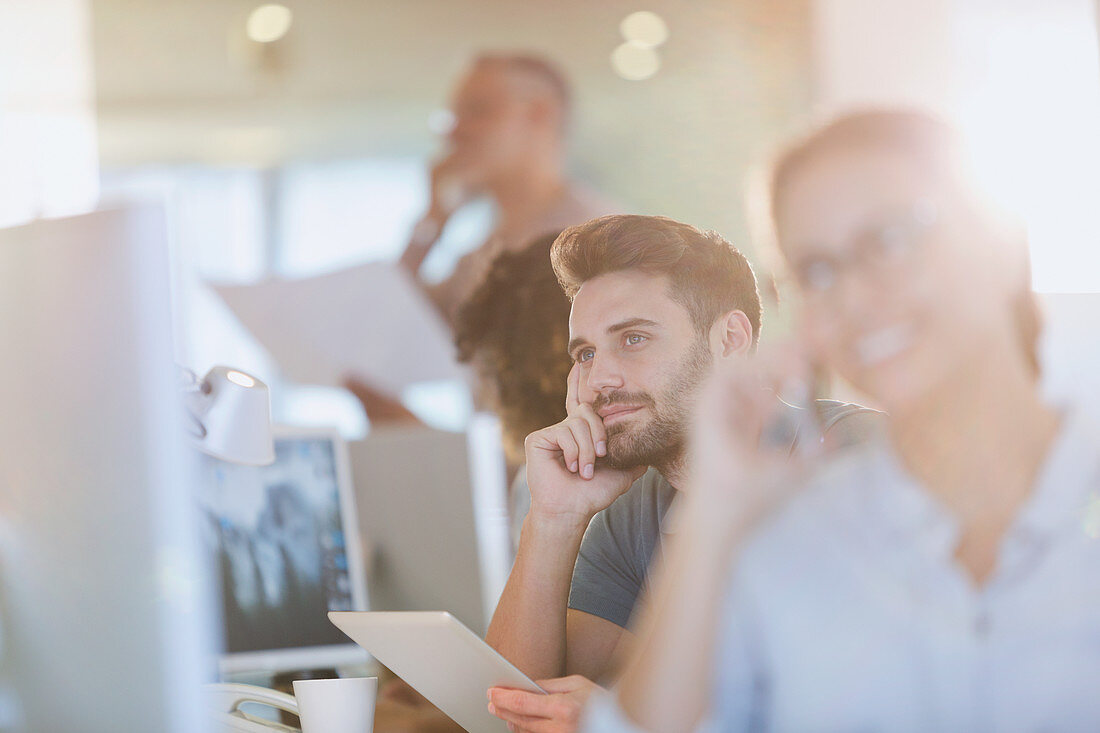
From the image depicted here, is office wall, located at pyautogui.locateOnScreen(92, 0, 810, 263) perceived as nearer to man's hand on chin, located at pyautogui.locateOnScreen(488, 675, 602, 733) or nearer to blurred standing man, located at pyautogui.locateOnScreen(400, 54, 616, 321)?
blurred standing man, located at pyautogui.locateOnScreen(400, 54, 616, 321)

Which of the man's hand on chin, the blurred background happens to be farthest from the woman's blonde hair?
the blurred background

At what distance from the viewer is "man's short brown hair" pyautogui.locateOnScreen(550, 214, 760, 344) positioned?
84 centimetres

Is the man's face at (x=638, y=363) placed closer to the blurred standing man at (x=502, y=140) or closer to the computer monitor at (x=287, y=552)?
the computer monitor at (x=287, y=552)

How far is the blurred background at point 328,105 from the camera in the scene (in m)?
2.16

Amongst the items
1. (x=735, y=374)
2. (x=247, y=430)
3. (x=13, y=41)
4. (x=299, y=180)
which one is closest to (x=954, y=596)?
(x=735, y=374)

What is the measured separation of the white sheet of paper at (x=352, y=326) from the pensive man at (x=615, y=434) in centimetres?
94

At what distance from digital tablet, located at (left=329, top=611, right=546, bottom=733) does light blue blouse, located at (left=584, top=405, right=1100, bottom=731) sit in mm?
100

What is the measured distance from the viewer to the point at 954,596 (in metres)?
0.67

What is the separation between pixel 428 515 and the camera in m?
1.35

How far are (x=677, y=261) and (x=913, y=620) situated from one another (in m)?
0.34

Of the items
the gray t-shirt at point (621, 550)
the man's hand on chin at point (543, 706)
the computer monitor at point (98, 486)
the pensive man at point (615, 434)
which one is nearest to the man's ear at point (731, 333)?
the pensive man at point (615, 434)

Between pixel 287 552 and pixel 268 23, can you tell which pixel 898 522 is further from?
pixel 268 23

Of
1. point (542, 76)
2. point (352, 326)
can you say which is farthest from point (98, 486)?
point (542, 76)

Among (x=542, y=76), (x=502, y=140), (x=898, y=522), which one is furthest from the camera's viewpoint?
(x=542, y=76)
